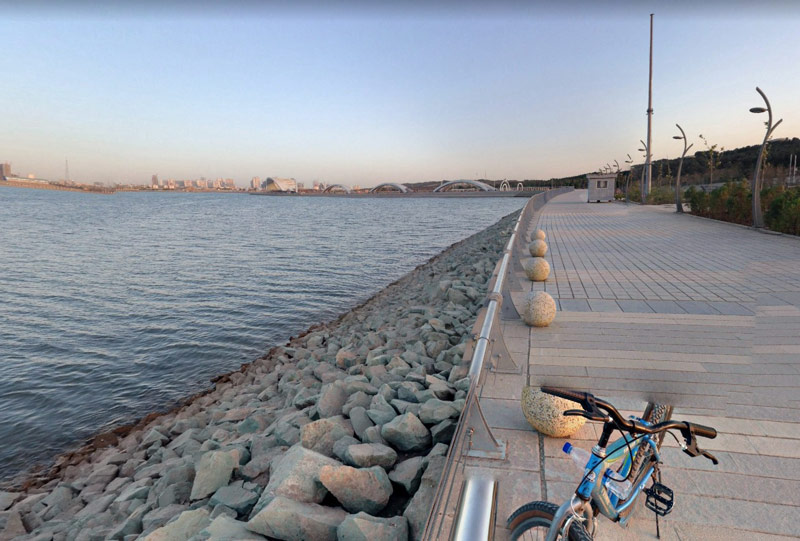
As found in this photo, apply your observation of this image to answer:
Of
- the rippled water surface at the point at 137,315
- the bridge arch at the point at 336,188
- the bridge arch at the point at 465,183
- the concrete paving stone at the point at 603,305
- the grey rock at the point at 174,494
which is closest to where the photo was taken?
the grey rock at the point at 174,494

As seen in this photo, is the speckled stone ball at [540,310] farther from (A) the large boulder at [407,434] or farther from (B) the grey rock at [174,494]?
(B) the grey rock at [174,494]

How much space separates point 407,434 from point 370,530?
3.48 feet

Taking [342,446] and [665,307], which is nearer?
[342,446]

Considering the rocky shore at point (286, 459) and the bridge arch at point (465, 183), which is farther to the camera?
the bridge arch at point (465, 183)

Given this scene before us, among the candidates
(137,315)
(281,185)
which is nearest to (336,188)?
(281,185)

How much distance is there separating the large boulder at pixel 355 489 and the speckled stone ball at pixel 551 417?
1.23 meters

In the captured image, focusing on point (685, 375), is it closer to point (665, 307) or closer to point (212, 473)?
point (665, 307)

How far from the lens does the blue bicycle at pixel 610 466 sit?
1.71 metres

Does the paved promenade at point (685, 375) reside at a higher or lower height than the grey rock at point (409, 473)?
higher

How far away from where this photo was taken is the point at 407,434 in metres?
3.64

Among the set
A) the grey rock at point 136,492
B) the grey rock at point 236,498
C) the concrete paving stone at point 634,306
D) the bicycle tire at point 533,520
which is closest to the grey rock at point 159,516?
the grey rock at point 236,498

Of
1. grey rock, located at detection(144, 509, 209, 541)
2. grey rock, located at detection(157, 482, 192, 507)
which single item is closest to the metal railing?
grey rock, located at detection(144, 509, 209, 541)

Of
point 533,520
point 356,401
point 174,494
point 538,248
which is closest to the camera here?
point 533,520

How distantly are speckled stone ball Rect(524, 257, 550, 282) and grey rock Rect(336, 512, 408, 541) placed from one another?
6610 millimetres
